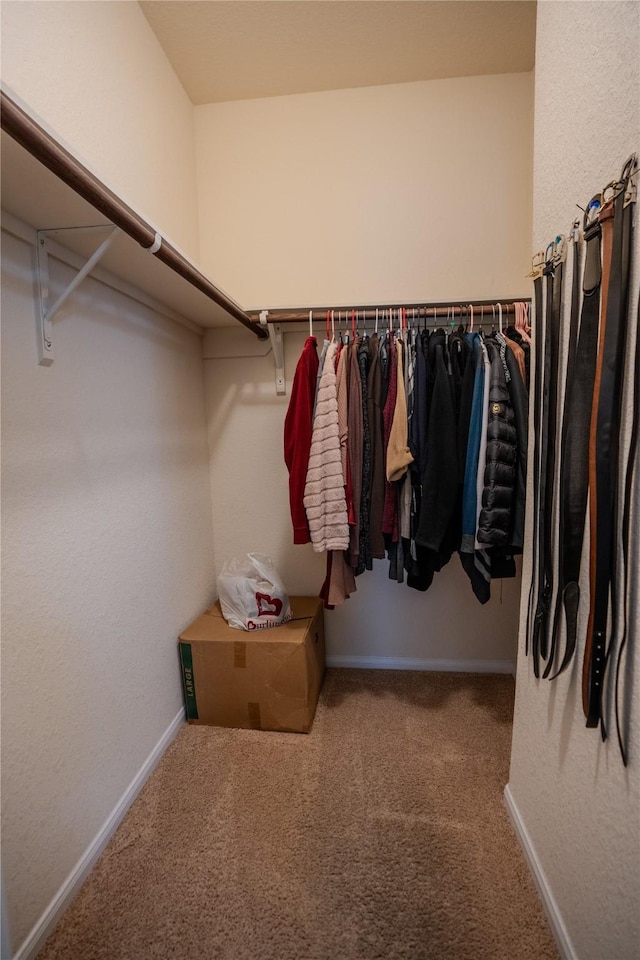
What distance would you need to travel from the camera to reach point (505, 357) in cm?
139

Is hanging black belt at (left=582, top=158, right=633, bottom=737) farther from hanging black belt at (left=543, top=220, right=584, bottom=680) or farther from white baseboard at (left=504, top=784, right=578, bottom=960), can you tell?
white baseboard at (left=504, top=784, right=578, bottom=960)

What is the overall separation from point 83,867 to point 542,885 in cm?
127

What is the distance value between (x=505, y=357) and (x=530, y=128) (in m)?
1.26

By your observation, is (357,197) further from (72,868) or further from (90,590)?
(72,868)

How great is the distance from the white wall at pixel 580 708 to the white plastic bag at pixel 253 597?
102 cm

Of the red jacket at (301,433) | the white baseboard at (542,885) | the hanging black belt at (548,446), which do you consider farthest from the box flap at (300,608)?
the hanging black belt at (548,446)

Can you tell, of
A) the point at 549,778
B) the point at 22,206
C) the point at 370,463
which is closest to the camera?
the point at 22,206

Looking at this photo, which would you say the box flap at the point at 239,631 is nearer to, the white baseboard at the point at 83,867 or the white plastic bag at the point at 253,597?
the white plastic bag at the point at 253,597

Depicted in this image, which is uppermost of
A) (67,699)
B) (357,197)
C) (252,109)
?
(252,109)

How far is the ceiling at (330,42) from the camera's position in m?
1.49

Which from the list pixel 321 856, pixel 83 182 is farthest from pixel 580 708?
pixel 83 182

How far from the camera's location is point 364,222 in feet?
6.20

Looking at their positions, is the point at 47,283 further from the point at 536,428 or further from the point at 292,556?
the point at 292,556

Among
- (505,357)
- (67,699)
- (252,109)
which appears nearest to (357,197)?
(252,109)
